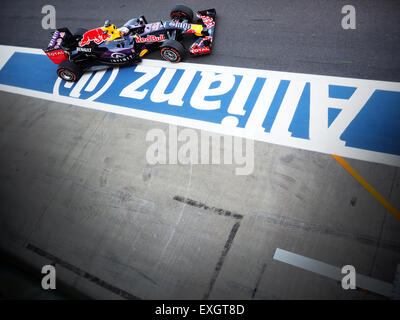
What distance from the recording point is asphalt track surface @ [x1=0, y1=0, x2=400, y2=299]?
15.5 feet

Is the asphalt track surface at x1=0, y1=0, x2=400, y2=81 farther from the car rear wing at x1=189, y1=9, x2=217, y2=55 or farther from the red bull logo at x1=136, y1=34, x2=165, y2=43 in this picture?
the red bull logo at x1=136, y1=34, x2=165, y2=43

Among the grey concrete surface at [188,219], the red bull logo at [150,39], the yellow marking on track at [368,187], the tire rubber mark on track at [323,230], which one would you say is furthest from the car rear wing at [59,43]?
the yellow marking on track at [368,187]

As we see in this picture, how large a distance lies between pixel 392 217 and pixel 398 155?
4.52 ft

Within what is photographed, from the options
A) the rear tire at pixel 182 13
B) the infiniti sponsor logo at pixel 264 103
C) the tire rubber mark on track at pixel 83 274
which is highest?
the rear tire at pixel 182 13

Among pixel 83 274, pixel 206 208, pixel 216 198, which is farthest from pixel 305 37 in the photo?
pixel 83 274

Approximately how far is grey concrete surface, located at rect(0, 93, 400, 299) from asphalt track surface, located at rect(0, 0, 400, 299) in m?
0.02

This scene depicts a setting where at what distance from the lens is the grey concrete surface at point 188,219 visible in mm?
4660

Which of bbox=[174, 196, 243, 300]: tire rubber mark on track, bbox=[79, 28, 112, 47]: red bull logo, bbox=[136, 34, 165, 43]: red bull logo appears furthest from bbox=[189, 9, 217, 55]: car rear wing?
bbox=[174, 196, 243, 300]: tire rubber mark on track

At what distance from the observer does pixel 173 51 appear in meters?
7.22

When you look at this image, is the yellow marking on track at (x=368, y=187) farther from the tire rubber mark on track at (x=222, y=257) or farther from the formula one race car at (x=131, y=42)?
the formula one race car at (x=131, y=42)

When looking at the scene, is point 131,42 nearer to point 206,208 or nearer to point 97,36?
point 97,36

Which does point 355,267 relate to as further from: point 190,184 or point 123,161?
point 123,161

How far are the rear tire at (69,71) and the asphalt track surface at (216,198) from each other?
102 cm

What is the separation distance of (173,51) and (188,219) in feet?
15.6
